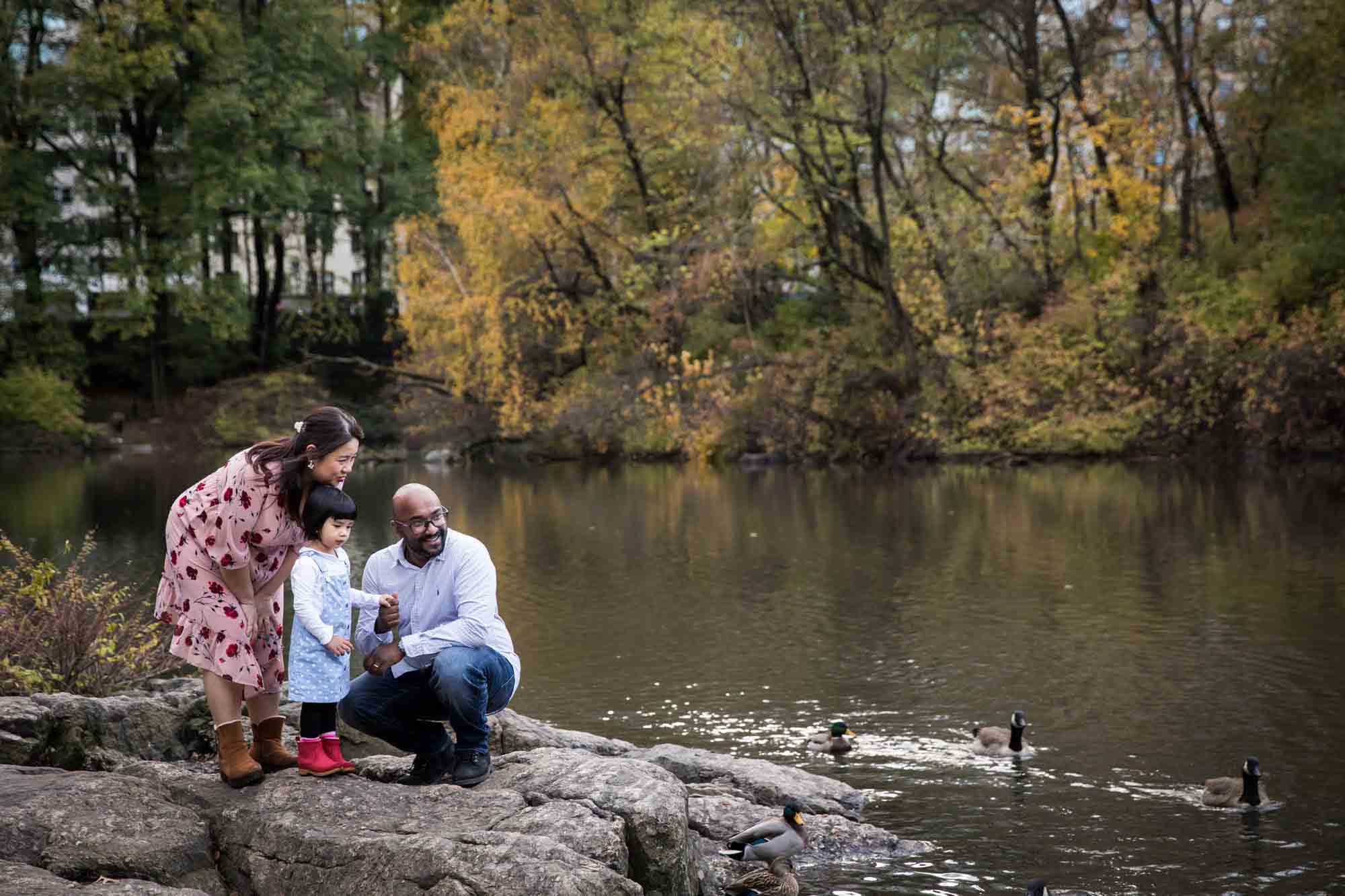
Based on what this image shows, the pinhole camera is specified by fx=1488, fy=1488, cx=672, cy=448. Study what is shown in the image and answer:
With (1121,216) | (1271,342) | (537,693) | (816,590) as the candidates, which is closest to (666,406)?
(1121,216)

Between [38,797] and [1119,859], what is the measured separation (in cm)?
503

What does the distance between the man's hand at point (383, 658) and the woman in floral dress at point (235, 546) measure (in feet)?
1.51

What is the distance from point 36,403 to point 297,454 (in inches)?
1696

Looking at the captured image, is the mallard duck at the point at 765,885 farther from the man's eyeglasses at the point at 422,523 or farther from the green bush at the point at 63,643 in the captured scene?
the green bush at the point at 63,643

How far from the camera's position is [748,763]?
27.8ft

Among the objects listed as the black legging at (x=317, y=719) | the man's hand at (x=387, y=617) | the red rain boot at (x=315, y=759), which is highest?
the man's hand at (x=387, y=617)

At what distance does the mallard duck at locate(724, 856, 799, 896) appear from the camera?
6.80m

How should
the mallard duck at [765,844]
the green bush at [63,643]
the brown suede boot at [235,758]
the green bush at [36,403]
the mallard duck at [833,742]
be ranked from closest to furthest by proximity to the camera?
the brown suede boot at [235,758] → the mallard duck at [765,844] → the green bush at [63,643] → the mallard duck at [833,742] → the green bush at [36,403]

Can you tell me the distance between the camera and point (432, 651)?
6363mm

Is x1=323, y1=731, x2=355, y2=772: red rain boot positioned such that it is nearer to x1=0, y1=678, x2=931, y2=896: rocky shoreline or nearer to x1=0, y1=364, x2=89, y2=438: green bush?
x1=0, y1=678, x2=931, y2=896: rocky shoreline

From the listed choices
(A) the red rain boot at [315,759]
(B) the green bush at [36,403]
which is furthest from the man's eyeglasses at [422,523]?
(B) the green bush at [36,403]

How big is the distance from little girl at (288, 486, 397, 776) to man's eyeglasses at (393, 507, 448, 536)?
28cm

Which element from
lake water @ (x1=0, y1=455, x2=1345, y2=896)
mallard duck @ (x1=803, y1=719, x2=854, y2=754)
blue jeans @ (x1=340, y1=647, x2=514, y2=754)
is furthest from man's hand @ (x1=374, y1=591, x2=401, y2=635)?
mallard duck @ (x1=803, y1=719, x2=854, y2=754)

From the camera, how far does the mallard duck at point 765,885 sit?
22.3 feet
